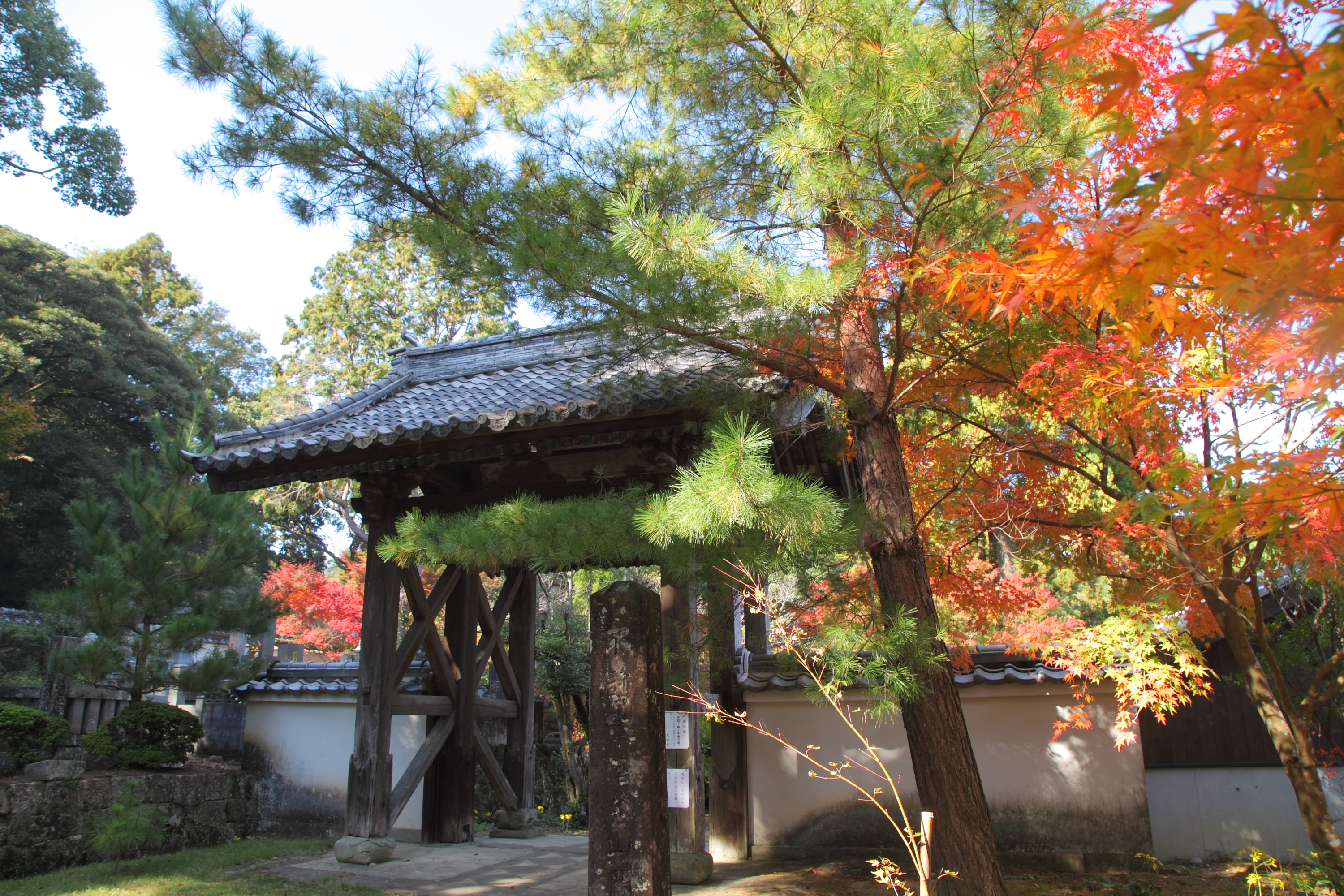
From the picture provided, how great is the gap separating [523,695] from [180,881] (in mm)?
3672

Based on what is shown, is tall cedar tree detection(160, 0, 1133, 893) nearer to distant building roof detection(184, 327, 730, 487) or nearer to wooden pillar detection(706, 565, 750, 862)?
distant building roof detection(184, 327, 730, 487)

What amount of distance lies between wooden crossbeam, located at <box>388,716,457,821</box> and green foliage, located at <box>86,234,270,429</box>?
65.1 feet

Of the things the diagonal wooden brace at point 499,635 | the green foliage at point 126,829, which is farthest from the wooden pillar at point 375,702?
the green foliage at point 126,829

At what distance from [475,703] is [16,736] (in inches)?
150

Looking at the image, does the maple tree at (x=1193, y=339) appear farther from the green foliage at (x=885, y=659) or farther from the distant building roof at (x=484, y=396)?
the distant building roof at (x=484, y=396)

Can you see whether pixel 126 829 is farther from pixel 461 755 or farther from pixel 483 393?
pixel 483 393

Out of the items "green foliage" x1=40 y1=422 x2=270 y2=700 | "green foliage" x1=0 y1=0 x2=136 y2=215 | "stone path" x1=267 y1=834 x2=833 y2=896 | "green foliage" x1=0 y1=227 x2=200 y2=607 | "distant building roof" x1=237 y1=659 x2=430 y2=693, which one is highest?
"green foliage" x1=0 y1=0 x2=136 y2=215

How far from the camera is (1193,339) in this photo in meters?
3.06

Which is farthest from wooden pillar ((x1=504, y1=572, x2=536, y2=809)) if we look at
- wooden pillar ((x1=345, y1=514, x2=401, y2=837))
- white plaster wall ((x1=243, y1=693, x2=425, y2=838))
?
wooden pillar ((x1=345, y1=514, x2=401, y2=837))

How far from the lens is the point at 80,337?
19.7m

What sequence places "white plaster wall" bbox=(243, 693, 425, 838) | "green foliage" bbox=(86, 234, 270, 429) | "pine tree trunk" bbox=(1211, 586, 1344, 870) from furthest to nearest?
"green foliage" bbox=(86, 234, 270, 429) → "white plaster wall" bbox=(243, 693, 425, 838) → "pine tree trunk" bbox=(1211, 586, 1344, 870)

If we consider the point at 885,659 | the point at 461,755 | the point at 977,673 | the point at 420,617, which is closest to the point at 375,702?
the point at 420,617

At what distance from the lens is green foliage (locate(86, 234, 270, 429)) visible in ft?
87.8

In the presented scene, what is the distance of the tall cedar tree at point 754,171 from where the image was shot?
3.98 m
